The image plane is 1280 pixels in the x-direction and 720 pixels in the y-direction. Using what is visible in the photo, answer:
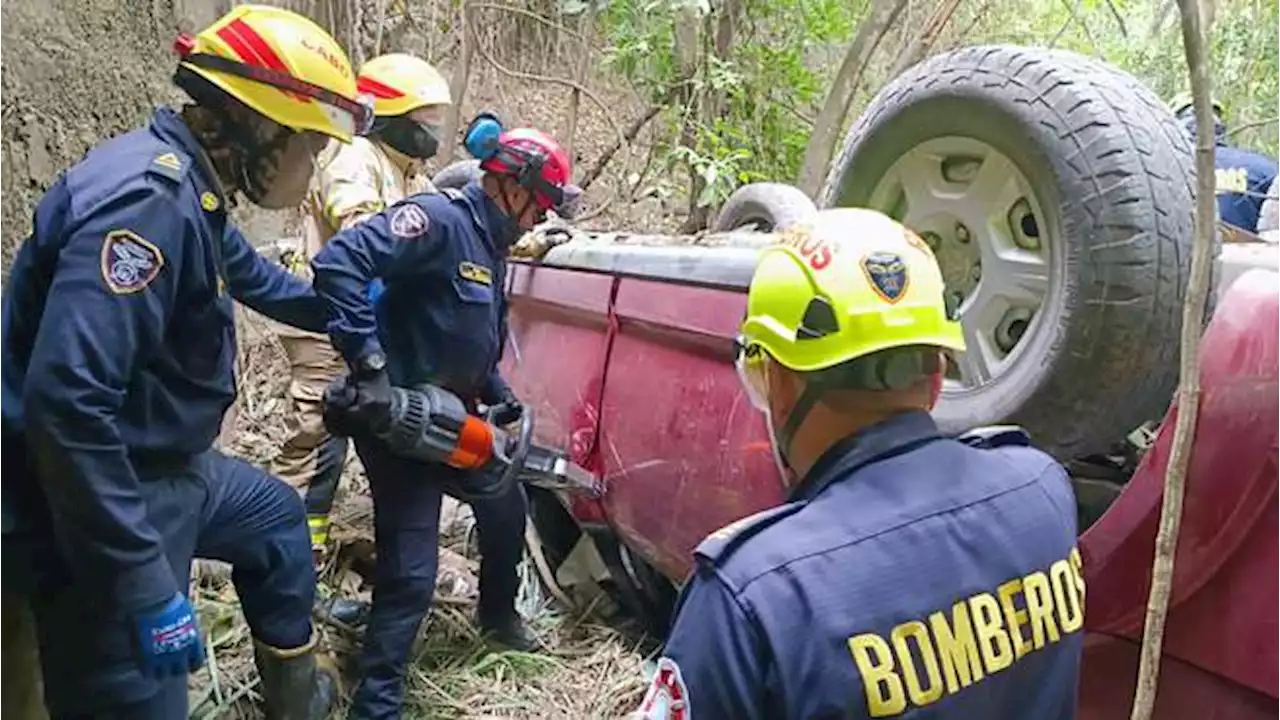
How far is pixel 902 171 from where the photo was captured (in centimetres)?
263

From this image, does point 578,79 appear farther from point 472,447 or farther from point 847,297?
point 847,297

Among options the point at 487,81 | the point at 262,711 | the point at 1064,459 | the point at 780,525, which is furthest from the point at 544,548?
the point at 487,81

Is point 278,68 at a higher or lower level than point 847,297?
higher

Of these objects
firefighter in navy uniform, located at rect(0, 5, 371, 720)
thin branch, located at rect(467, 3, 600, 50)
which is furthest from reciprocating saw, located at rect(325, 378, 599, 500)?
thin branch, located at rect(467, 3, 600, 50)

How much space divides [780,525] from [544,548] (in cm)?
320

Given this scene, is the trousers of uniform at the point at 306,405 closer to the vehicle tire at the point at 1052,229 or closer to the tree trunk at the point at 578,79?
the vehicle tire at the point at 1052,229

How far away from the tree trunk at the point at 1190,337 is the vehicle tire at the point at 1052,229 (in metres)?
0.71

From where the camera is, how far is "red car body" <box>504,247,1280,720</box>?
1723 mm

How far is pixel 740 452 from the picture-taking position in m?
2.70

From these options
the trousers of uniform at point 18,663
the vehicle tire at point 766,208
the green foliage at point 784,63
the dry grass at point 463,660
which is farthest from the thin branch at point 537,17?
the trousers of uniform at point 18,663

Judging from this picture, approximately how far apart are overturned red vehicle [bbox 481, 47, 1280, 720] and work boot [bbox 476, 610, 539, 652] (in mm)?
633

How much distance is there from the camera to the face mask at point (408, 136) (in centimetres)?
436

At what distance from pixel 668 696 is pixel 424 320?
90.3 inches

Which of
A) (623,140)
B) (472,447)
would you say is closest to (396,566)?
(472,447)
